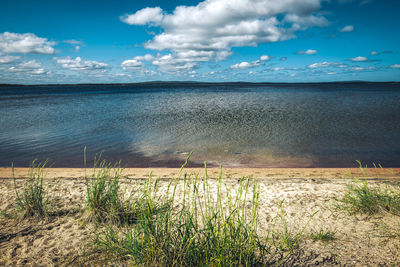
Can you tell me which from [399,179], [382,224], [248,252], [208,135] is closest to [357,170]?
[399,179]

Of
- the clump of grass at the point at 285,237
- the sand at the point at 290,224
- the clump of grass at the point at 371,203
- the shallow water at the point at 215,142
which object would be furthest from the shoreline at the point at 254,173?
the clump of grass at the point at 285,237

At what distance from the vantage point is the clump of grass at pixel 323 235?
3.53m

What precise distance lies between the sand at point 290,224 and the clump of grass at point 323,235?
0.07m

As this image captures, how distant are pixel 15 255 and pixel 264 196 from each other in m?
4.36

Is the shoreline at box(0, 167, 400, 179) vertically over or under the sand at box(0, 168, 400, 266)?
under

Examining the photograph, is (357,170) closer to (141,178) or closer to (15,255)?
(141,178)

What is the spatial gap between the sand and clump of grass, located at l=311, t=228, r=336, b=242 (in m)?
0.07

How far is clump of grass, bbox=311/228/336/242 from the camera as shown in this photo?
3.53 m

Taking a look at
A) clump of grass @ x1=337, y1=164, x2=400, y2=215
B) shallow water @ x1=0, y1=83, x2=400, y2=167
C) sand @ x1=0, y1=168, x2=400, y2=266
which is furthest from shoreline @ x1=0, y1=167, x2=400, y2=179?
clump of grass @ x1=337, y1=164, x2=400, y2=215

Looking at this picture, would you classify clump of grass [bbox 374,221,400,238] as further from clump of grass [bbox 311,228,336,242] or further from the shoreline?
the shoreline

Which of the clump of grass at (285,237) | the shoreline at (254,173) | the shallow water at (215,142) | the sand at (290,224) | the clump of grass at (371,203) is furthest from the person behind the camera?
the shallow water at (215,142)

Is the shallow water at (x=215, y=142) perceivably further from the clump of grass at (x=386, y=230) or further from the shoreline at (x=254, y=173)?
the clump of grass at (x=386, y=230)

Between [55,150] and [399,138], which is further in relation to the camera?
[399,138]

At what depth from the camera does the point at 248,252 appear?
2.52 m
